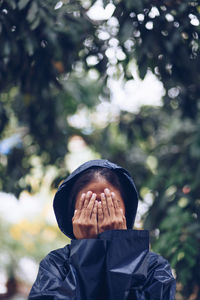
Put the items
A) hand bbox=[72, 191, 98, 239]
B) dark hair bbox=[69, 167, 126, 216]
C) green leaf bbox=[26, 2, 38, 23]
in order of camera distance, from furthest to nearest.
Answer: green leaf bbox=[26, 2, 38, 23]
dark hair bbox=[69, 167, 126, 216]
hand bbox=[72, 191, 98, 239]

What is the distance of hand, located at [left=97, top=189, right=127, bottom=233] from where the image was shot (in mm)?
2406

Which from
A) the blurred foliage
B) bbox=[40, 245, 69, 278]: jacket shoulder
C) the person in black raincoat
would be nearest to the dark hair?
the person in black raincoat

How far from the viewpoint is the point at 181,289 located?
4816 millimetres

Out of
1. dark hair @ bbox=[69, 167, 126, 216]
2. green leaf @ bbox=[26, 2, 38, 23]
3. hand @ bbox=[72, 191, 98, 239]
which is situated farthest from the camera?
green leaf @ bbox=[26, 2, 38, 23]

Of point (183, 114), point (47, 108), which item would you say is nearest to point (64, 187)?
point (183, 114)

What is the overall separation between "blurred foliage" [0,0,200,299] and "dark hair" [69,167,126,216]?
134cm

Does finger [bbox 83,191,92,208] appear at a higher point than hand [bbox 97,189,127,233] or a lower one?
higher

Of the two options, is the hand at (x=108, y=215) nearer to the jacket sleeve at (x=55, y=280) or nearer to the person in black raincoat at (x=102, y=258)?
the person in black raincoat at (x=102, y=258)

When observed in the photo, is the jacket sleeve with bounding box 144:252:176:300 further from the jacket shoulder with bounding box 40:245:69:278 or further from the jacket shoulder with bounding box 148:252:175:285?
the jacket shoulder with bounding box 40:245:69:278

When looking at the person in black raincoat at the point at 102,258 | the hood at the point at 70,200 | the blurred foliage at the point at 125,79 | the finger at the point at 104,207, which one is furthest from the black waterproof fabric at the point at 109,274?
the blurred foliage at the point at 125,79

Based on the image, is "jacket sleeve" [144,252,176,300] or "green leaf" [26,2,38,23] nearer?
"jacket sleeve" [144,252,176,300]

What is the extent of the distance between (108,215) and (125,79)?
233 centimetres

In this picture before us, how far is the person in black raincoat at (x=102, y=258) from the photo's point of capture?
2250 millimetres

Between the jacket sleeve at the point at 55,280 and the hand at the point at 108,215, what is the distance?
25cm
